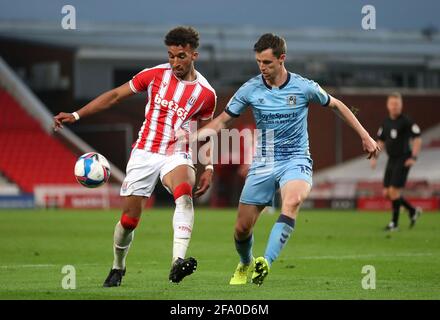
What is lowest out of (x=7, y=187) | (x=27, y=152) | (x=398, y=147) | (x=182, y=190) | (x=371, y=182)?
(x=182, y=190)

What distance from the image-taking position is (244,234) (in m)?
11.0

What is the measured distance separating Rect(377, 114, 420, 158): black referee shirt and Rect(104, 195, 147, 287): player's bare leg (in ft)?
36.7

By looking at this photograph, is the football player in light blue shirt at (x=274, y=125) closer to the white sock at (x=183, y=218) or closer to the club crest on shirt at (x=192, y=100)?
the club crest on shirt at (x=192, y=100)

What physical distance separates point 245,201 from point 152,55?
3401 centimetres

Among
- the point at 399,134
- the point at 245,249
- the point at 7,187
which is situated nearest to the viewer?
the point at 245,249

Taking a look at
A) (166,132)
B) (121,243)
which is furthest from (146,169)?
(121,243)

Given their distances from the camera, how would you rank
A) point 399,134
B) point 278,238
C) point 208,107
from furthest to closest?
point 399,134
point 208,107
point 278,238

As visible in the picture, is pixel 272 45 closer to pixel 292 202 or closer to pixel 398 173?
pixel 292 202

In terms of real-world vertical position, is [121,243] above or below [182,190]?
below

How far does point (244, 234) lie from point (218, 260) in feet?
12.4

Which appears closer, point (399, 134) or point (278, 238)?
point (278, 238)

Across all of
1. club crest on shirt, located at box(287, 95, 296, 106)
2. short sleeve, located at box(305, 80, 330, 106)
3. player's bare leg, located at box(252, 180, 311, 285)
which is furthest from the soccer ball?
short sleeve, located at box(305, 80, 330, 106)
